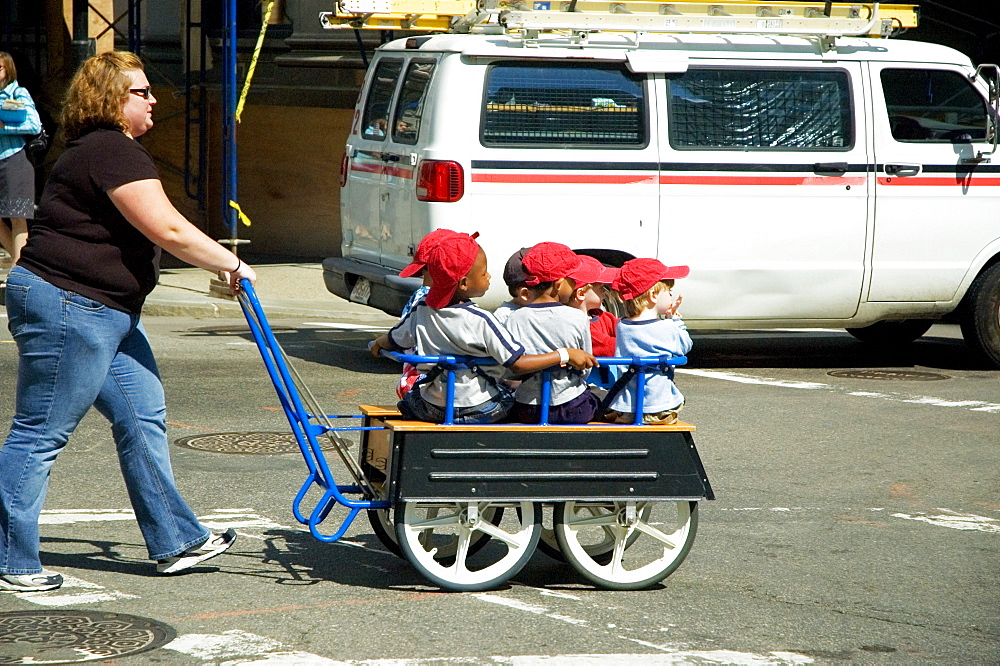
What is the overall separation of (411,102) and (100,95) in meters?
4.86

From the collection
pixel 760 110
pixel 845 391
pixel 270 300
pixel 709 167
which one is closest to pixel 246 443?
pixel 709 167

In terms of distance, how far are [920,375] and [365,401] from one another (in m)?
4.24

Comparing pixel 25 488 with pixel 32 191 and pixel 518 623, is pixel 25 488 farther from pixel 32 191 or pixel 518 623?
pixel 32 191

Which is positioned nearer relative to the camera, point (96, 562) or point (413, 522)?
point (413, 522)

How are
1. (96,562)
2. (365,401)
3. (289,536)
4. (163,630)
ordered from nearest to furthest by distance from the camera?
(163,630) < (96,562) < (289,536) < (365,401)

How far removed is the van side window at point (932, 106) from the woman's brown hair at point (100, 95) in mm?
6439

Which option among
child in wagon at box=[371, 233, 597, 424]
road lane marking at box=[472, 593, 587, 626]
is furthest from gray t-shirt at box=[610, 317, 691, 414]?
road lane marking at box=[472, 593, 587, 626]

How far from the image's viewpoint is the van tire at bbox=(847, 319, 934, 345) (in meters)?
11.5

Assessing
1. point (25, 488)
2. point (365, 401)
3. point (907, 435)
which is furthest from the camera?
point (365, 401)

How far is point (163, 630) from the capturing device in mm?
4477

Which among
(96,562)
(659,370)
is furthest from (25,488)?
(659,370)

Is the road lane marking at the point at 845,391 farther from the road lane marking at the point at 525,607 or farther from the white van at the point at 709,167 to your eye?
the road lane marking at the point at 525,607

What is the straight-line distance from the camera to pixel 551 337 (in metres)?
5.02

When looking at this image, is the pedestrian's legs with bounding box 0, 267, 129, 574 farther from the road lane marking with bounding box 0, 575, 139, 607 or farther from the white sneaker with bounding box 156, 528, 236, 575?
the white sneaker with bounding box 156, 528, 236, 575
